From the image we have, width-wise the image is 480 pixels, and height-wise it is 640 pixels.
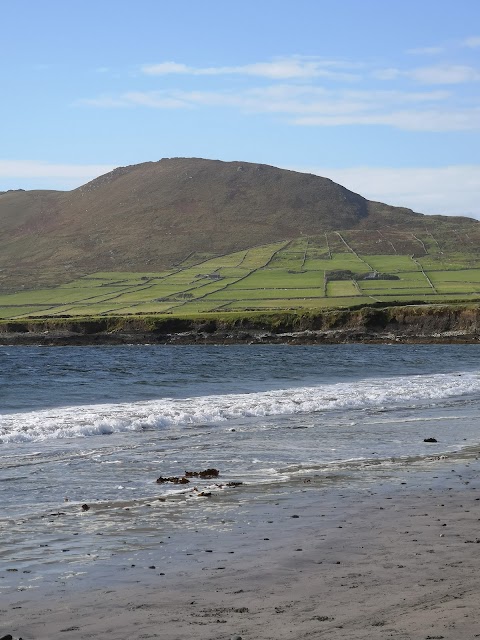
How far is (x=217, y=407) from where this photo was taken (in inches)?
1369

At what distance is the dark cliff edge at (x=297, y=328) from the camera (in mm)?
94250

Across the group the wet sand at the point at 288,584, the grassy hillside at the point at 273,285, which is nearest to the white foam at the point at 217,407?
the wet sand at the point at 288,584

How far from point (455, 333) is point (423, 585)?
8759 cm

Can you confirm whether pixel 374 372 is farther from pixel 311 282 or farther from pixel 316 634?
pixel 311 282

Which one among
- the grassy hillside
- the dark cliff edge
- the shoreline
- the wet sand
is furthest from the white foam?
the grassy hillside

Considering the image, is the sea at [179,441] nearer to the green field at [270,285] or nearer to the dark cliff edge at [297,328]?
the dark cliff edge at [297,328]

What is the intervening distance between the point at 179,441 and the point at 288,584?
15.2 m

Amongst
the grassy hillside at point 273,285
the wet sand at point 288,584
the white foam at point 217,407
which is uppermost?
the grassy hillside at point 273,285

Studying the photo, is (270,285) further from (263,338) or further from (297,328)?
(263,338)

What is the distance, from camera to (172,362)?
62.5 meters

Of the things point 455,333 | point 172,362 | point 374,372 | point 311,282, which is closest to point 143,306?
point 311,282

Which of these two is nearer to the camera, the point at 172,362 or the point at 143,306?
the point at 172,362

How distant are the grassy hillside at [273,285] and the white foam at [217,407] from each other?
61.4 m

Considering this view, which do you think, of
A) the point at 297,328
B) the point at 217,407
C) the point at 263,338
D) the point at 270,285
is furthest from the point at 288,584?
the point at 270,285
